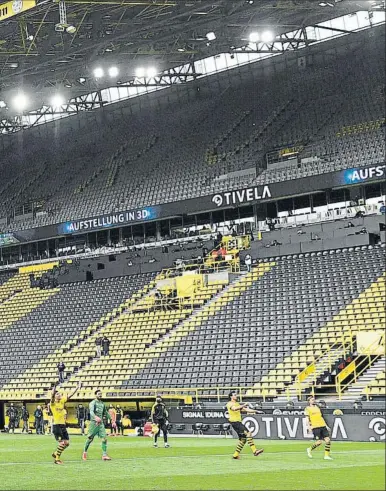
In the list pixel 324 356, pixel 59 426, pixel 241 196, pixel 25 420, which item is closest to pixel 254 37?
pixel 241 196

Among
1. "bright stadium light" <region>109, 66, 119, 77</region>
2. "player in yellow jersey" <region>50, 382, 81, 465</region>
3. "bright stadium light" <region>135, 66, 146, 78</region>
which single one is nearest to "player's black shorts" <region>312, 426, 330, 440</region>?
"player in yellow jersey" <region>50, 382, 81, 465</region>

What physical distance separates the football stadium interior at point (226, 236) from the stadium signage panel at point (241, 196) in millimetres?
71

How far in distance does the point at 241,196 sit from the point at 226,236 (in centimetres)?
271

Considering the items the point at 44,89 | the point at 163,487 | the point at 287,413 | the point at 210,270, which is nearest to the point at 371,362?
the point at 287,413

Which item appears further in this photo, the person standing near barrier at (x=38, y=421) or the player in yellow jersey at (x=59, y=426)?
the person standing near barrier at (x=38, y=421)

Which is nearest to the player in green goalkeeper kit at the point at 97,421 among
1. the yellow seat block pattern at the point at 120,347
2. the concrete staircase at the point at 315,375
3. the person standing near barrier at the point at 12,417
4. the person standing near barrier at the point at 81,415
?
the concrete staircase at the point at 315,375

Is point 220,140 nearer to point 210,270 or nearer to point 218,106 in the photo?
point 218,106

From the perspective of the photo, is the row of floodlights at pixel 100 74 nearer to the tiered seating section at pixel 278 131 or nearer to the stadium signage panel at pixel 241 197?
Result: the tiered seating section at pixel 278 131

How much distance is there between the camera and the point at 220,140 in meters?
47.5

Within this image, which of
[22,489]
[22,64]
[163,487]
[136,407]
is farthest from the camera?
[22,64]

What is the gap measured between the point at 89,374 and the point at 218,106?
18086 millimetres

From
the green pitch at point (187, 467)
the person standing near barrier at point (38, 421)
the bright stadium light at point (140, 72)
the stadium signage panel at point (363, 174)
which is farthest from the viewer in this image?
the bright stadium light at point (140, 72)

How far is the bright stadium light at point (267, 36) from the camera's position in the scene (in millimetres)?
43541

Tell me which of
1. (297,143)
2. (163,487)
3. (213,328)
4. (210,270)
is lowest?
(163,487)
